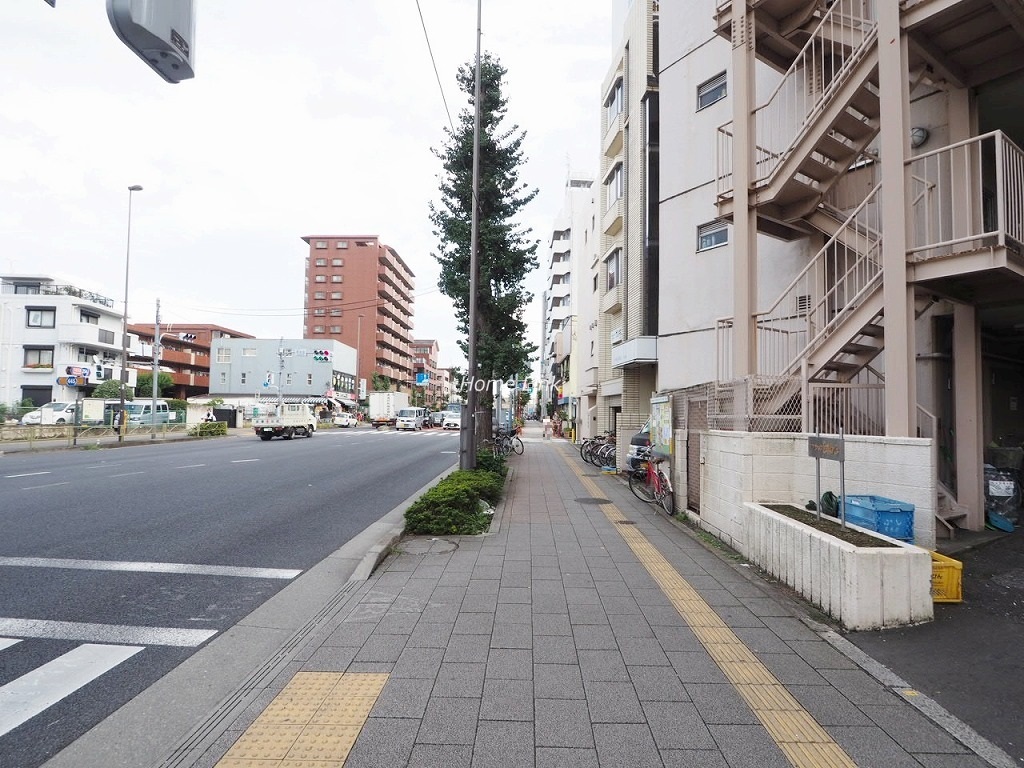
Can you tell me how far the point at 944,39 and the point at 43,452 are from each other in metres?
29.4

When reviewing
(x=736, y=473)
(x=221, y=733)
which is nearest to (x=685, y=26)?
(x=736, y=473)

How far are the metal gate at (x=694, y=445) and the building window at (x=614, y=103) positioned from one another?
13635mm

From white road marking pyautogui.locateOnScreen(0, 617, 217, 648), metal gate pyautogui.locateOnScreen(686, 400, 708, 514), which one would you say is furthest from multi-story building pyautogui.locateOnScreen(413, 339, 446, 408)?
white road marking pyautogui.locateOnScreen(0, 617, 217, 648)

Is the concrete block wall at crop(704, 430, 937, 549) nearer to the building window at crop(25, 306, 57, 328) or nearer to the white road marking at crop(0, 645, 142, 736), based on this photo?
the white road marking at crop(0, 645, 142, 736)

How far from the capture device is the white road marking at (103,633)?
13.2 feet

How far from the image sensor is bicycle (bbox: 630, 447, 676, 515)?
9.53 meters

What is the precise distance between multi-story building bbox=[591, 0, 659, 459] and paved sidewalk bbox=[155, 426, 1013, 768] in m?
10.4

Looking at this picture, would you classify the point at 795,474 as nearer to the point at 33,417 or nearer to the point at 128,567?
the point at 128,567

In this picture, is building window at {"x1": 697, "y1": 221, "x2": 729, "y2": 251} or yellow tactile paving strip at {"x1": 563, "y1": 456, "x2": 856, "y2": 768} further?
building window at {"x1": 697, "y1": 221, "x2": 729, "y2": 251}

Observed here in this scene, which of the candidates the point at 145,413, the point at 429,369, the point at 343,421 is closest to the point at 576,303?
the point at 343,421

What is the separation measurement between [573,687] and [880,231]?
7.45 meters

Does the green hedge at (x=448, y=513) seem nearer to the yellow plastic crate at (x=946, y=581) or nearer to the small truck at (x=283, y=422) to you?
the yellow plastic crate at (x=946, y=581)

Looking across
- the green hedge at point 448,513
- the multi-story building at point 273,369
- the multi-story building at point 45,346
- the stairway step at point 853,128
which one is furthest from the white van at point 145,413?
the stairway step at point 853,128

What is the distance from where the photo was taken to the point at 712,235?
11.8 m
